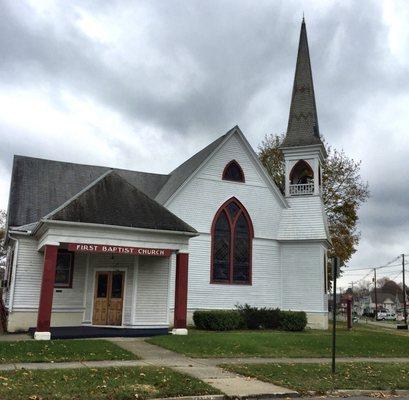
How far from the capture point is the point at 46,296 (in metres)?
17.7

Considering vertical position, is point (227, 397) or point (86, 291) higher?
point (86, 291)

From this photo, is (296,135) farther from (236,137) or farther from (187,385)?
(187,385)

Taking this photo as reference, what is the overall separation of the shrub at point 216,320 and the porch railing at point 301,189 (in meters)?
8.95

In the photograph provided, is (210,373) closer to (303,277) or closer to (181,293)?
(181,293)

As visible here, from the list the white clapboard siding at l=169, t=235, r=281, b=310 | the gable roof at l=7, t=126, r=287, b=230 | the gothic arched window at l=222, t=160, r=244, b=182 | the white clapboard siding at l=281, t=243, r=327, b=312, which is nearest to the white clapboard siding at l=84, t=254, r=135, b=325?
the white clapboard siding at l=169, t=235, r=281, b=310

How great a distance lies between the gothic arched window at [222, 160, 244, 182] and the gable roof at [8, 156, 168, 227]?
14.8 feet

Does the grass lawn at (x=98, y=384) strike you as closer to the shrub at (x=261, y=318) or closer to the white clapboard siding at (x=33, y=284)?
the white clapboard siding at (x=33, y=284)

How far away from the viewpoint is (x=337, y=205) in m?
41.8

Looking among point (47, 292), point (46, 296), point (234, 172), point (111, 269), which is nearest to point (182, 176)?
point (234, 172)

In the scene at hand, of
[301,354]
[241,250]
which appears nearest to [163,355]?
[301,354]

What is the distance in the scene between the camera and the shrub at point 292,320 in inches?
960

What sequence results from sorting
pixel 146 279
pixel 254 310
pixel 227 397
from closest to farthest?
pixel 227 397
pixel 146 279
pixel 254 310

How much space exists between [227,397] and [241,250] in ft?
58.5

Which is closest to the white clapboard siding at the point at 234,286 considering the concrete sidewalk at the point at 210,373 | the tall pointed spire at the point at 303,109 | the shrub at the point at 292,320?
the shrub at the point at 292,320
